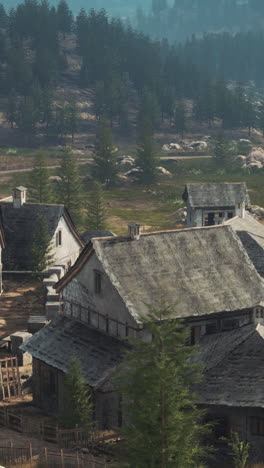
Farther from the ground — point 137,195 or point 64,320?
point 137,195

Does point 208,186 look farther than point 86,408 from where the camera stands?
Yes

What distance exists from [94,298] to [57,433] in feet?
23.7

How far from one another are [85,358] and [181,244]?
7280 millimetres

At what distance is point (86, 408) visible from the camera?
34.8 metres

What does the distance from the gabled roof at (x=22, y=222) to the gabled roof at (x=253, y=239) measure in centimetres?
1549

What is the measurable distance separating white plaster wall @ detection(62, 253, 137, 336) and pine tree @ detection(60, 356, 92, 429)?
3225 mm

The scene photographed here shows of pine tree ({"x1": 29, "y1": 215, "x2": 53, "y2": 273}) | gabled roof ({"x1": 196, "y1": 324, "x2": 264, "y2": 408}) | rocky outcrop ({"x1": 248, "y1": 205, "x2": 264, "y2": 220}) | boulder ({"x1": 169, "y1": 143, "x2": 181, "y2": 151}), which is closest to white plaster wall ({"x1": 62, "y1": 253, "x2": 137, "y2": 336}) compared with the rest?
gabled roof ({"x1": 196, "y1": 324, "x2": 264, "y2": 408})

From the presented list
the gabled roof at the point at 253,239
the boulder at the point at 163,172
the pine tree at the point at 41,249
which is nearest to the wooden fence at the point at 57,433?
the gabled roof at the point at 253,239

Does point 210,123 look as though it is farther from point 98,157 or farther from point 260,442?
point 260,442

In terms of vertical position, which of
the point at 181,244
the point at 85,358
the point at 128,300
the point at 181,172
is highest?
the point at 181,172

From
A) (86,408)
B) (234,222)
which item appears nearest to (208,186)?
(234,222)

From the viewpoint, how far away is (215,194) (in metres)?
74.1

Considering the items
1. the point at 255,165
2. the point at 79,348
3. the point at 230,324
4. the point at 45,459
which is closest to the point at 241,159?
the point at 255,165

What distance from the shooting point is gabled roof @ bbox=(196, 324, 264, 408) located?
32125 mm
